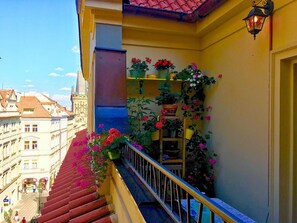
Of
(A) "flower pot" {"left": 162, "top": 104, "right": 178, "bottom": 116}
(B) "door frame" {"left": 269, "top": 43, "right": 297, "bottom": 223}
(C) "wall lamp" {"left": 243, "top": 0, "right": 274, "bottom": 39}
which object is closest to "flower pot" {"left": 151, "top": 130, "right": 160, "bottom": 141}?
(A) "flower pot" {"left": 162, "top": 104, "right": 178, "bottom": 116}

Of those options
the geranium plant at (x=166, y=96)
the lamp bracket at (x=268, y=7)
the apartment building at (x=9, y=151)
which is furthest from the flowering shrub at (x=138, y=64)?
the apartment building at (x=9, y=151)

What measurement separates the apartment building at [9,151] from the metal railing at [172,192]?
1817 centimetres

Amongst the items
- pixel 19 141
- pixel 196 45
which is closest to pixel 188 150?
pixel 196 45

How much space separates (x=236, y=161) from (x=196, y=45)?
6.11ft

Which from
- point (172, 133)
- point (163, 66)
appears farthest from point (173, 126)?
point (163, 66)

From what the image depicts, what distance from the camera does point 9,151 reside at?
19.1 metres

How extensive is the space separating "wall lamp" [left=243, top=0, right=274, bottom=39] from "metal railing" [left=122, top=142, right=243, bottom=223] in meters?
1.65

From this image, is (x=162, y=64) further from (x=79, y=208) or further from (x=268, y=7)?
(x=79, y=208)

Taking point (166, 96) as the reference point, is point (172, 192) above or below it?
below

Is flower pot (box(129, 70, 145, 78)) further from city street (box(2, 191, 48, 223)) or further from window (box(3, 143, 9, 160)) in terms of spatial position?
window (box(3, 143, 9, 160))

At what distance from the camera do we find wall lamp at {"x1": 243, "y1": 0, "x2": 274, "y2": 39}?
88.3 inches

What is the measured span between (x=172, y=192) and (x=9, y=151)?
2135 centimetres

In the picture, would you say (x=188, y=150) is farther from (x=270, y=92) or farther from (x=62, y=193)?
(x=62, y=193)

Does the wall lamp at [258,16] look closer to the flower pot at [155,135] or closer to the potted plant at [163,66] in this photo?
the potted plant at [163,66]
